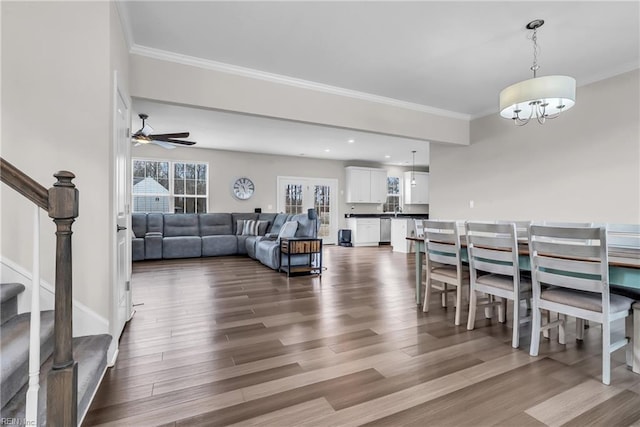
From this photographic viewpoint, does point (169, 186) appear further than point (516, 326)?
Yes

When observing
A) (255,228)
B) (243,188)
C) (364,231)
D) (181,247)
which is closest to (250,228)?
(255,228)

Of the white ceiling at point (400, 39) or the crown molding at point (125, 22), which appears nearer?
the crown molding at point (125, 22)

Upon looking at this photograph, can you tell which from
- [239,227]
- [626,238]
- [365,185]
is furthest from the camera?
[365,185]

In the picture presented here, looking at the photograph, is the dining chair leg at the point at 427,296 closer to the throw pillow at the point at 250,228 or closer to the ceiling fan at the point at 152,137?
the ceiling fan at the point at 152,137

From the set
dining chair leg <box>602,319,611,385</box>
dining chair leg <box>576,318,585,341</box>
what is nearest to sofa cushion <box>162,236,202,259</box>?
Answer: dining chair leg <box>576,318,585,341</box>

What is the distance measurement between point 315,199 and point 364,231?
173 cm

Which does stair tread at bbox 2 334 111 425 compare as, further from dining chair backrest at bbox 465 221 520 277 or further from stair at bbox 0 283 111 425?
dining chair backrest at bbox 465 221 520 277

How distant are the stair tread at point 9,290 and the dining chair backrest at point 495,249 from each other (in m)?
3.18

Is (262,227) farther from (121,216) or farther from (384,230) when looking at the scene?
(121,216)

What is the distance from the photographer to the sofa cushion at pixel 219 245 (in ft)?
22.0

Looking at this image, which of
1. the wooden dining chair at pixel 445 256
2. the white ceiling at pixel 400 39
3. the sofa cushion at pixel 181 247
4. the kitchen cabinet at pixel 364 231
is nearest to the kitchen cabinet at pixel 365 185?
the kitchen cabinet at pixel 364 231

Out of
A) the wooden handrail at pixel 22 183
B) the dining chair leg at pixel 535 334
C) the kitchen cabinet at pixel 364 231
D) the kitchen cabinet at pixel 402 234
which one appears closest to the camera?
the wooden handrail at pixel 22 183

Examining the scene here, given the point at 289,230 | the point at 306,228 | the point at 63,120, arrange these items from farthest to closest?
the point at 306,228 → the point at 289,230 → the point at 63,120

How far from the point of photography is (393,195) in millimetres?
10250
